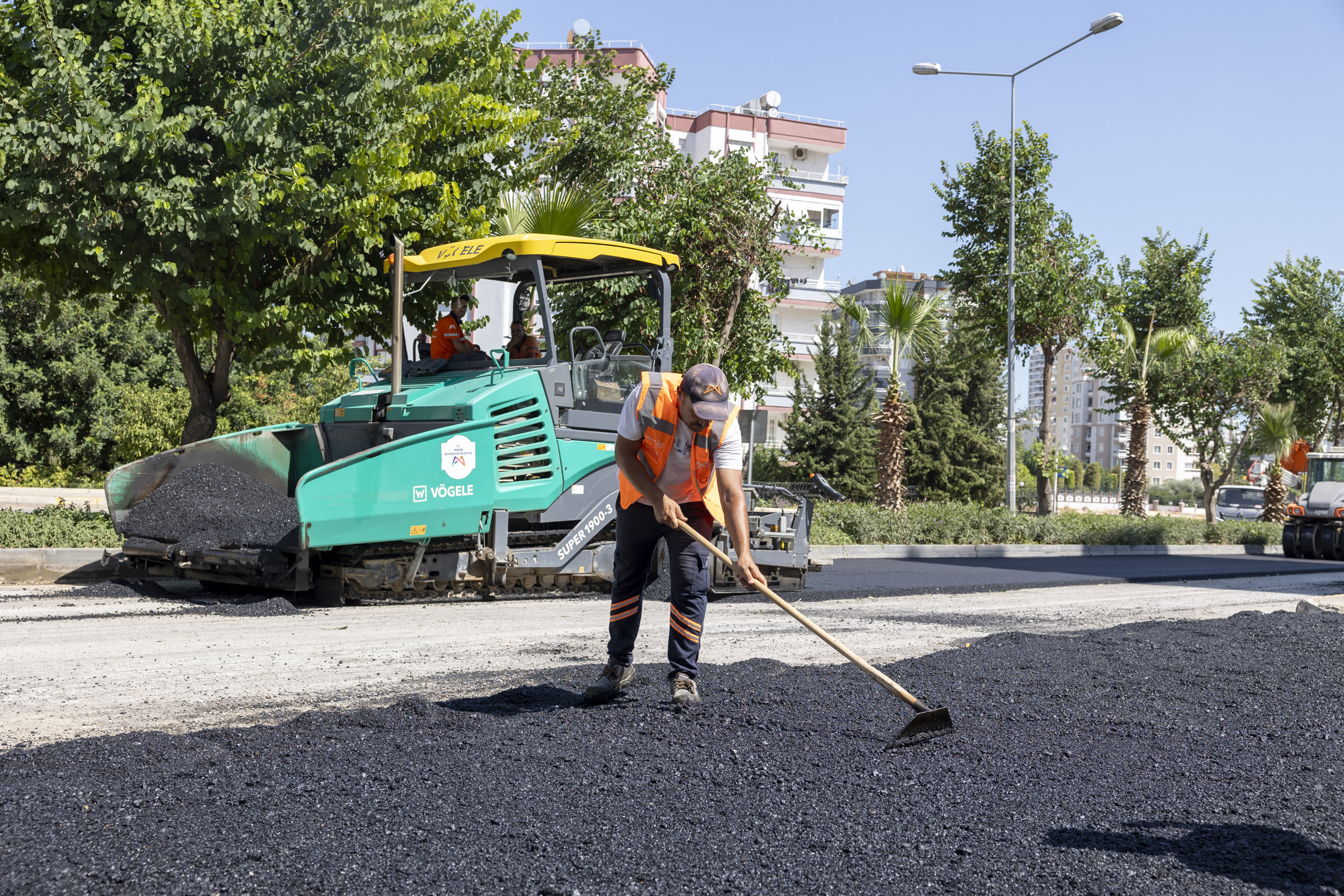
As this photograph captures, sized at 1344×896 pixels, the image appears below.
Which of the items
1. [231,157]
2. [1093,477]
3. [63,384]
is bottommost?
[1093,477]

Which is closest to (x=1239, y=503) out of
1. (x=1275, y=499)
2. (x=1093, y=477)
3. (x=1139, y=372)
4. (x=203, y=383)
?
(x=1275, y=499)

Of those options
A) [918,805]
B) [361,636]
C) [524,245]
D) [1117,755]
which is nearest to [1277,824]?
[1117,755]

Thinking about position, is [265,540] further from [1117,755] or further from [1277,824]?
[1277,824]

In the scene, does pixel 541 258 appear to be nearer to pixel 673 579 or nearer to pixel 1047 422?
pixel 673 579

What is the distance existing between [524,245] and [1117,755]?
5727 millimetres

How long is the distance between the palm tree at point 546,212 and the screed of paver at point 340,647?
5818mm

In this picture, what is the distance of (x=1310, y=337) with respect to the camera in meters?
28.2

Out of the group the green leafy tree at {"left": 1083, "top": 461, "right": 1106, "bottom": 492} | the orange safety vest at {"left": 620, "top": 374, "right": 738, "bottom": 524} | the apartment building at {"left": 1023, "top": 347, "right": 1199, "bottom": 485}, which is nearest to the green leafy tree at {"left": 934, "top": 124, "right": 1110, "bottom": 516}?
the orange safety vest at {"left": 620, "top": 374, "right": 738, "bottom": 524}

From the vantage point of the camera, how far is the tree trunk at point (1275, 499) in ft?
89.7

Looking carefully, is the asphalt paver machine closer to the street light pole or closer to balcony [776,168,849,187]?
the street light pole

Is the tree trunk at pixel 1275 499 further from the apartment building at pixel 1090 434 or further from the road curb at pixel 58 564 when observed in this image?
the apartment building at pixel 1090 434

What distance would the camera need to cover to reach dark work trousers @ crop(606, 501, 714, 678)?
4887 millimetres

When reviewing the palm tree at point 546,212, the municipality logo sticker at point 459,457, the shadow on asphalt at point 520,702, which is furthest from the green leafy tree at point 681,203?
the shadow on asphalt at point 520,702

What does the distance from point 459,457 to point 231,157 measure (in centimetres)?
417
